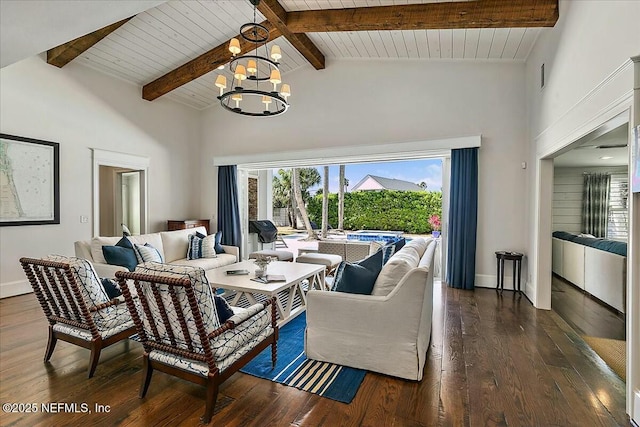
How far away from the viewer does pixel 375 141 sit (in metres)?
5.73

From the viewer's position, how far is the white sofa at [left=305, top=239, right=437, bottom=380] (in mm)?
2400

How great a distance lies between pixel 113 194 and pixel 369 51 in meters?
6.15

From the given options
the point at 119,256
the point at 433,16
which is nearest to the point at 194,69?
the point at 119,256

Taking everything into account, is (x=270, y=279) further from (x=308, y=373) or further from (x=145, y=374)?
(x=145, y=374)

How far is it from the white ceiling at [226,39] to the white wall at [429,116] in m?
0.25

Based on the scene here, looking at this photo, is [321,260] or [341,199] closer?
[321,260]

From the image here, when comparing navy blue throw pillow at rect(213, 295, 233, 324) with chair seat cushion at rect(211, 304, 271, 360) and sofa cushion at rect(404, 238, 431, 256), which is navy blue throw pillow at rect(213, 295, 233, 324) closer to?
chair seat cushion at rect(211, 304, 271, 360)

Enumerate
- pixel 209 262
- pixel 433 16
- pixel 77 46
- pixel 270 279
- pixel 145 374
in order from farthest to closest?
pixel 209 262
pixel 77 46
pixel 433 16
pixel 270 279
pixel 145 374

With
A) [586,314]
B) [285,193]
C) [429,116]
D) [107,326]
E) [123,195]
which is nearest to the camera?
[107,326]

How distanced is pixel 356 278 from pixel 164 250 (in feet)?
12.0

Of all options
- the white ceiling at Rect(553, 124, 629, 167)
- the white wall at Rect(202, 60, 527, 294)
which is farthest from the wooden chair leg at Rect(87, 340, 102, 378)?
the white ceiling at Rect(553, 124, 629, 167)

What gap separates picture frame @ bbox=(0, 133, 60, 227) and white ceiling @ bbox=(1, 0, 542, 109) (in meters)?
1.56

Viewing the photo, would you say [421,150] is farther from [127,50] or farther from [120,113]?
[120,113]

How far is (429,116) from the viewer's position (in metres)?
5.38
